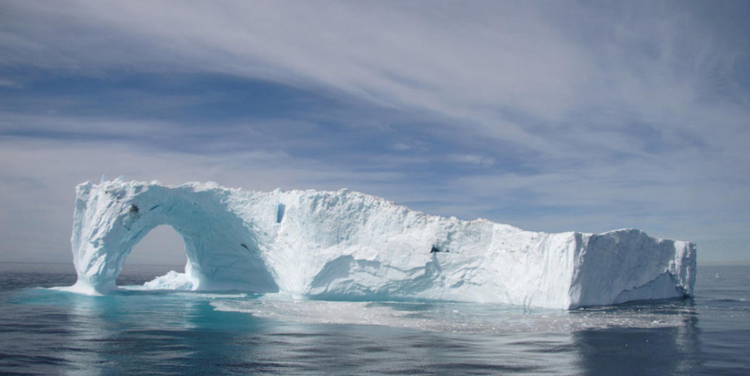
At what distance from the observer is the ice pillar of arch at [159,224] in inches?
812

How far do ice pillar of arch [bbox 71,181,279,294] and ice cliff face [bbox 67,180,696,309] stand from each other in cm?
5

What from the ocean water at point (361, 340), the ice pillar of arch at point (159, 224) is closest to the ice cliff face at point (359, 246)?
the ice pillar of arch at point (159, 224)

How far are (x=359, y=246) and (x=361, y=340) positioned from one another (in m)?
10.4

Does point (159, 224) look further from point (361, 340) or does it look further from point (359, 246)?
point (361, 340)

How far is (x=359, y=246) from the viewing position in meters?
21.1

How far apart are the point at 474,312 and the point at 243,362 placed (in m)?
10.2

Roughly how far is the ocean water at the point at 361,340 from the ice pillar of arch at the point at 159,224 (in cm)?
334

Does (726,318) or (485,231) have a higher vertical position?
(485,231)

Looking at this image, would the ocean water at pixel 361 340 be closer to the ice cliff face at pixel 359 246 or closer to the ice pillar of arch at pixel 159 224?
the ice cliff face at pixel 359 246

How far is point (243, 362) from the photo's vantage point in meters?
8.42

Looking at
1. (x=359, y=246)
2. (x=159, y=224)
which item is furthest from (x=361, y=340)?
(x=159, y=224)

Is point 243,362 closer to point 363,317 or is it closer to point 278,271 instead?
point 363,317

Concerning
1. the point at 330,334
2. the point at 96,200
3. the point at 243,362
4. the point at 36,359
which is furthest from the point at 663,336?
the point at 96,200

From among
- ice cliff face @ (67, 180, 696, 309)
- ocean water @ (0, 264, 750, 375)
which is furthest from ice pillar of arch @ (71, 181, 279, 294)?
ocean water @ (0, 264, 750, 375)
